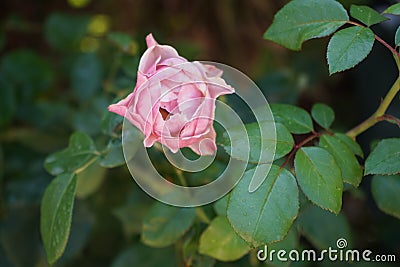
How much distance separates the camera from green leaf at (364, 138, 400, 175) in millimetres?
489

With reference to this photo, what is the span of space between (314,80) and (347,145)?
69 cm

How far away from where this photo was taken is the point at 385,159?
0.50 m

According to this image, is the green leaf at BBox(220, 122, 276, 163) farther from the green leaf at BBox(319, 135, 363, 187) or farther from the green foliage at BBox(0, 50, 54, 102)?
the green foliage at BBox(0, 50, 54, 102)

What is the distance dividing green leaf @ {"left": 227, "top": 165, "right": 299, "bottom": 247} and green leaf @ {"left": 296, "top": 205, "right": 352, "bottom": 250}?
11.6 inches

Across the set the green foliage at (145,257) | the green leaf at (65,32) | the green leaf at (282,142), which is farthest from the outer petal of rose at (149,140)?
the green leaf at (65,32)

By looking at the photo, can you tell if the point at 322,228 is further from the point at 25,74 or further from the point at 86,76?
the point at 25,74

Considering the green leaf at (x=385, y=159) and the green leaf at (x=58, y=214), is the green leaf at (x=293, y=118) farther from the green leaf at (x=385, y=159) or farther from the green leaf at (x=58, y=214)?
the green leaf at (x=58, y=214)

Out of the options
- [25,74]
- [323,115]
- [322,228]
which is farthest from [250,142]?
[25,74]

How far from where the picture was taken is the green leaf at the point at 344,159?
53cm

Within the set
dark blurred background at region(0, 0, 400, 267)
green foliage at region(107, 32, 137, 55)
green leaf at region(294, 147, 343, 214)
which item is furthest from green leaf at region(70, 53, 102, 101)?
green leaf at region(294, 147, 343, 214)

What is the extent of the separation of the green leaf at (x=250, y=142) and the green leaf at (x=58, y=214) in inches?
7.2

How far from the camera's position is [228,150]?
515 mm

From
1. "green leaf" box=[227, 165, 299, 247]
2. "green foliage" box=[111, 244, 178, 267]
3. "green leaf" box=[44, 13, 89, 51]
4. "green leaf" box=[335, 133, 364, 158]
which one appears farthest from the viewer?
"green leaf" box=[44, 13, 89, 51]

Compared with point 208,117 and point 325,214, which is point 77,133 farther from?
point 325,214
